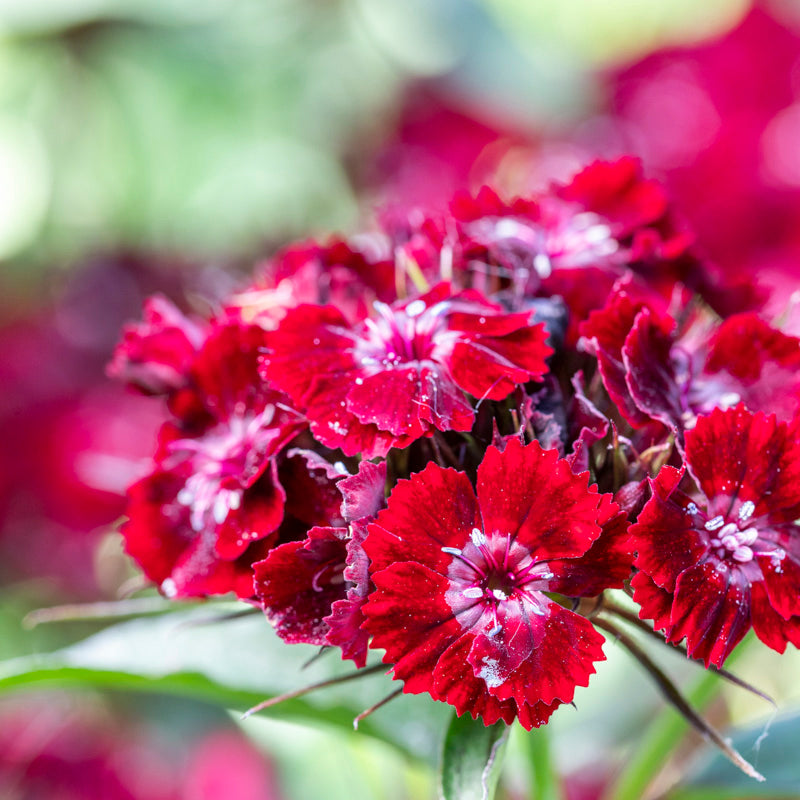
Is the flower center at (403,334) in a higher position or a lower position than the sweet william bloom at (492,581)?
higher

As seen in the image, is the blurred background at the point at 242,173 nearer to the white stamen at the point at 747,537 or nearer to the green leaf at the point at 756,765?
the green leaf at the point at 756,765

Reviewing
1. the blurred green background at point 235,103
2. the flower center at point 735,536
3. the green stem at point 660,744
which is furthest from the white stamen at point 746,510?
the blurred green background at point 235,103

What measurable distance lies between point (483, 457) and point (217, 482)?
21 cm

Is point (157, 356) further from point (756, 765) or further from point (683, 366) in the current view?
point (756, 765)

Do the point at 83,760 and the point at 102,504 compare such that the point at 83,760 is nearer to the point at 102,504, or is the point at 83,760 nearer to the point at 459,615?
the point at 102,504

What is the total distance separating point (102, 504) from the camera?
5.57 ft

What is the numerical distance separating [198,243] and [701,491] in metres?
1.59

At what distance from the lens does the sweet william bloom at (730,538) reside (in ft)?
2.11

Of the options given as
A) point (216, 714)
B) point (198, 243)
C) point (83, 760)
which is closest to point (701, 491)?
point (83, 760)

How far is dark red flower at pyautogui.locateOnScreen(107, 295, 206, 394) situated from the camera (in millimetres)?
838

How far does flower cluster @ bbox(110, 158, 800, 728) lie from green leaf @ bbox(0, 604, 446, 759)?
6.1 inches

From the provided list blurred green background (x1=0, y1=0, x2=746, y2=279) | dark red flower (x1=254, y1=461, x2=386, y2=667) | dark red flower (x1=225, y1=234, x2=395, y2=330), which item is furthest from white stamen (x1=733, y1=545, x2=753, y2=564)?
blurred green background (x1=0, y1=0, x2=746, y2=279)

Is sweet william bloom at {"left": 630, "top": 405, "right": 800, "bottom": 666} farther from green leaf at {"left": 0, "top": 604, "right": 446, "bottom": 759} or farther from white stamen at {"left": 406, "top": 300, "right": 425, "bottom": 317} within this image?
green leaf at {"left": 0, "top": 604, "right": 446, "bottom": 759}

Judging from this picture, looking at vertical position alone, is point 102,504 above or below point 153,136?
below
